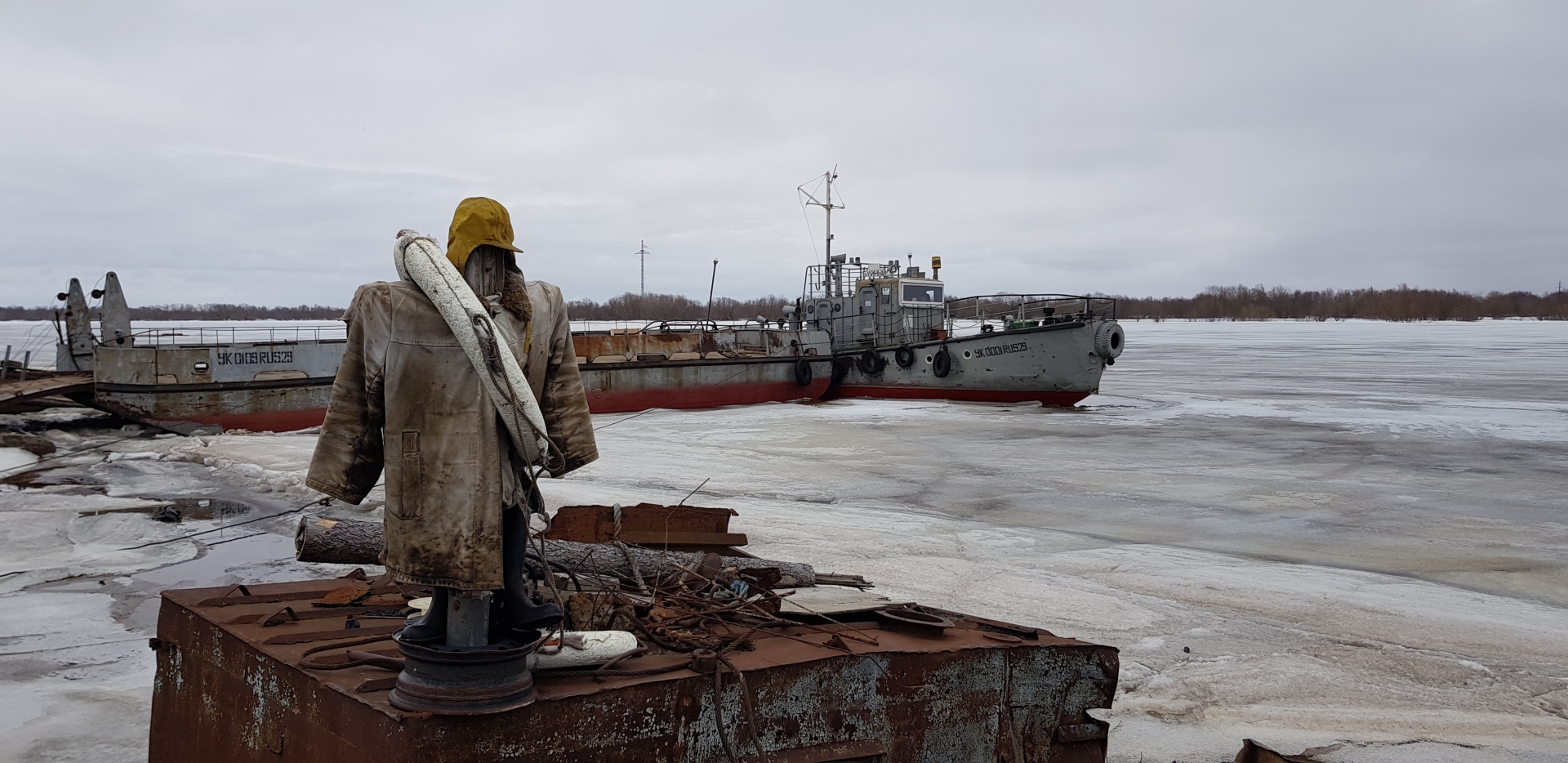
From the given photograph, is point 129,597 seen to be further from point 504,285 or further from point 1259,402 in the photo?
point 1259,402

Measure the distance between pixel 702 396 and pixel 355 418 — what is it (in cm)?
1879

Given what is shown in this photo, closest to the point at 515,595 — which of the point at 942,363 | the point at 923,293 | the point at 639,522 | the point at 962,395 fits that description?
the point at 639,522

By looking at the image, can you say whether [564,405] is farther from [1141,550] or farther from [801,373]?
[801,373]

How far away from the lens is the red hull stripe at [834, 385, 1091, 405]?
21219 mm

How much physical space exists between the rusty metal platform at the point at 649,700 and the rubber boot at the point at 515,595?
190mm

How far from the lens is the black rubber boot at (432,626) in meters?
2.54

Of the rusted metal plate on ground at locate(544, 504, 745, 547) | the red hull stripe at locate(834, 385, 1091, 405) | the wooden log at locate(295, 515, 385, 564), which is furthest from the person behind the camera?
the red hull stripe at locate(834, 385, 1091, 405)

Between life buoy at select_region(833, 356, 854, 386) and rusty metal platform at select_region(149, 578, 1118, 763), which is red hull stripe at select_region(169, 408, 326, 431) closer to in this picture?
life buoy at select_region(833, 356, 854, 386)

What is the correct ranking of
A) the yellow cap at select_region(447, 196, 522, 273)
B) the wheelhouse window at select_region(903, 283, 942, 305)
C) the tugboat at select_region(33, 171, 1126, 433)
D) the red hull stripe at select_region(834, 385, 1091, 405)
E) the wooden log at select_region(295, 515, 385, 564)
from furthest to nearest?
1. the wheelhouse window at select_region(903, 283, 942, 305)
2. the red hull stripe at select_region(834, 385, 1091, 405)
3. the tugboat at select_region(33, 171, 1126, 433)
4. the wooden log at select_region(295, 515, 385, 564)
5. the yellow cap at select_region(447, 196, 522, 273)

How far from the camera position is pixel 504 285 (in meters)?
2.55

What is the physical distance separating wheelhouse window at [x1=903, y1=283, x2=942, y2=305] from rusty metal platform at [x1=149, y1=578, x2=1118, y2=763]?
20908 mm

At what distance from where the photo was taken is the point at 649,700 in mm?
2820

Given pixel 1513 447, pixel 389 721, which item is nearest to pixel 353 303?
pixel 389 721

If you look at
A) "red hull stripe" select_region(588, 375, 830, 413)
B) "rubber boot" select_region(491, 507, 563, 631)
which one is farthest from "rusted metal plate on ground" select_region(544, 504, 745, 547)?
"red hull stripe" select_region(588, 375, 830, 413)
